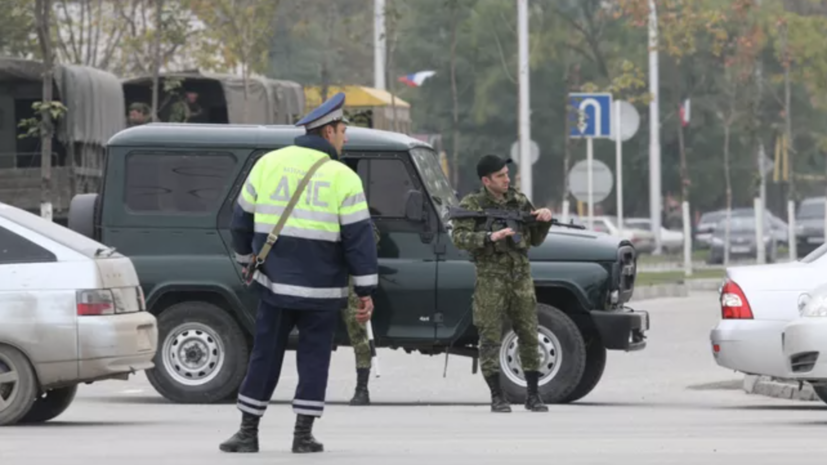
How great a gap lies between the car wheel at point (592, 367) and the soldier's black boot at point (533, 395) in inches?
48.7

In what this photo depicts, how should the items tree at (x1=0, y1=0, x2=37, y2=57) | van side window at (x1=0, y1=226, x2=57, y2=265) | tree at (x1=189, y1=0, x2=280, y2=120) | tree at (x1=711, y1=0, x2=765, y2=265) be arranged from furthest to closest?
tree at (x1=711, y1=0, x2=765, y2=265) → tree at (x1=189, y1=0, x2=280, y2=120) → tree at (x1=0, y1=0, x2=37, y2=57) → van side window at (x1=0, y1=226, x2=57, y2=265)

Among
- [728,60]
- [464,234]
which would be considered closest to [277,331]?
[464,234]

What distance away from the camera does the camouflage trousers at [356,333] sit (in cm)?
1617

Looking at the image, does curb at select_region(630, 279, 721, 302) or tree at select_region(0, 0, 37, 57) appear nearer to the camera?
curb at select_region(630, 279, 721, 302)

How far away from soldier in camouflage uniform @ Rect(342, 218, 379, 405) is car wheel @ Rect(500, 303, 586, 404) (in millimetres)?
995

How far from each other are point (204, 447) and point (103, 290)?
268cm

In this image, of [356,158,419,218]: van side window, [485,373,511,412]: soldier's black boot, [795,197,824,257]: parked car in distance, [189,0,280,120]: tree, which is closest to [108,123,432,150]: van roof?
[356,158,419,218]: van side window

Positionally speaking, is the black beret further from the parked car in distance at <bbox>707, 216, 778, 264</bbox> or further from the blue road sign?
the parked car in distance at <bbox>707, 216, 778, 264</bbox>

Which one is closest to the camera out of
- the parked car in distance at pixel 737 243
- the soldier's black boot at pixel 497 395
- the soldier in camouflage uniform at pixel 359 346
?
the soldier's black boot at pixel 497 395

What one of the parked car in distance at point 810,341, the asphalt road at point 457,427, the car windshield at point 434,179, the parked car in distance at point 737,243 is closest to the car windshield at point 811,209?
the parked car in distance at point 737,243

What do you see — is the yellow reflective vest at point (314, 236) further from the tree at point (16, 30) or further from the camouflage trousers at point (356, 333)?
the tree at point (16, 30)

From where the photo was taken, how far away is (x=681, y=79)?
253 feet

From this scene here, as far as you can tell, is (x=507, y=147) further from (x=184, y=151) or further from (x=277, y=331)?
(x=277, y=331)

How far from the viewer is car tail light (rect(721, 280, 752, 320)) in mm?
15570
